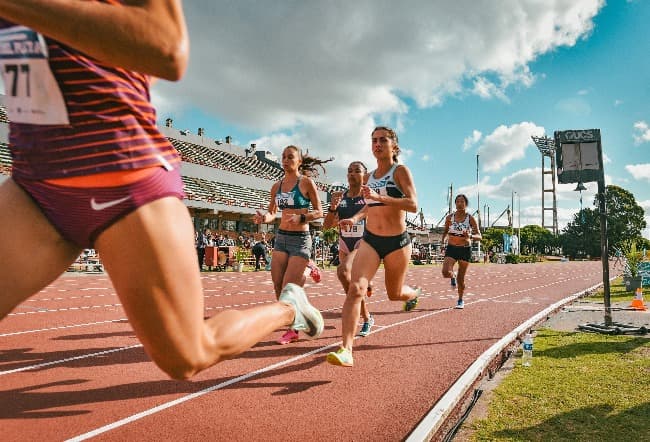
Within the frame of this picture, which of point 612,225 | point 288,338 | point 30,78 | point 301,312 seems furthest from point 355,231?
point 612,225

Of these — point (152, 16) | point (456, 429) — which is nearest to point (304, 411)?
point (456, 429)

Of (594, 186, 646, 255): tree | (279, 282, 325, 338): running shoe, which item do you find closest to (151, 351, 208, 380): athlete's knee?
(279, 282, 325, 338): running shoe

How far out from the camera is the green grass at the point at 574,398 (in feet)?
10.3

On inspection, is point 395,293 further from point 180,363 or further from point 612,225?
point 612,225

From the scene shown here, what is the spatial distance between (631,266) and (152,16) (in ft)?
51.1

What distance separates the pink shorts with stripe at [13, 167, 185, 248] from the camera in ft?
5.16

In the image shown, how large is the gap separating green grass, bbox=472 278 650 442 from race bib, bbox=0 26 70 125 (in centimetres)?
296

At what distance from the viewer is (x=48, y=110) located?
5.13 feet

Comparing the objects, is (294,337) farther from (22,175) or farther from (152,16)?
(152,16)

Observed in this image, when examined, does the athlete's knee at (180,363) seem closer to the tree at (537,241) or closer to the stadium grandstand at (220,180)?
the stadium grandstand at (220,180)

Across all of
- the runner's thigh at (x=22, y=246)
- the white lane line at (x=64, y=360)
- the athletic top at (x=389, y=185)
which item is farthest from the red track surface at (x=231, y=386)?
the athletic top at (x=389, y=185)

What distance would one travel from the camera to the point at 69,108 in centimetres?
156

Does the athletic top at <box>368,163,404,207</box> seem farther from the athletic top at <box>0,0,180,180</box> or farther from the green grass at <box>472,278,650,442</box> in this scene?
the athletic top at <box>0,0,180,180</box>

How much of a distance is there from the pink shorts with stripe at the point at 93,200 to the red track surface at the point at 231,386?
1.88 metres
